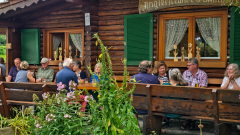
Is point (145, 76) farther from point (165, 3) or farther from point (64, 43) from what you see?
point (64, 43)

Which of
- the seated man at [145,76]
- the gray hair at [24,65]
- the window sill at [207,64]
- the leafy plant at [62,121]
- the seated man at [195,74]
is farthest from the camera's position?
the gray hair at [24,65]

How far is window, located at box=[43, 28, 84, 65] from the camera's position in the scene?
8672 mm

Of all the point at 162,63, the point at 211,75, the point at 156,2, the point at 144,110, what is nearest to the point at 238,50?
the point at 211,75

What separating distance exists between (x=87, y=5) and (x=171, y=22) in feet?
7.75

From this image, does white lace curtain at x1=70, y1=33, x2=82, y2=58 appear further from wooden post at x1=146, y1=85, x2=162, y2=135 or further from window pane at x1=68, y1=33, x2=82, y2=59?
wooden post at x1=146, y1=85, x2=162, y2=135

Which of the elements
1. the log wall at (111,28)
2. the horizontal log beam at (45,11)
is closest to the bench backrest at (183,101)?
the log wall at (111,28)

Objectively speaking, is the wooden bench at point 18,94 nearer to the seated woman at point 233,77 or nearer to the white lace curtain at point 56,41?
the seated woman at point 233,77

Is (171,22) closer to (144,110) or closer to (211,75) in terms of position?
(211,75)

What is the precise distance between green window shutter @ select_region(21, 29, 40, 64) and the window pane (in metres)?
1.16

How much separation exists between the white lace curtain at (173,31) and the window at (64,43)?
2737 mm

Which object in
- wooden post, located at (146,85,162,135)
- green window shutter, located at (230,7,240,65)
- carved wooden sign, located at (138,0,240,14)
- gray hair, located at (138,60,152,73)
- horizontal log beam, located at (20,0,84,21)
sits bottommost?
wooden post, located at (146,85,162,135)

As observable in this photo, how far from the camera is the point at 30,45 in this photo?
937cm

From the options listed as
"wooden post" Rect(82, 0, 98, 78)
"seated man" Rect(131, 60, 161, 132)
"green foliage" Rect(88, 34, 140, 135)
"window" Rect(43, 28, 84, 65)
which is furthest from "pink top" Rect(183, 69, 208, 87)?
"window" Rect(43, 28, 84, 65)

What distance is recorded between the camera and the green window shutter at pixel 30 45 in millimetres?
9164
